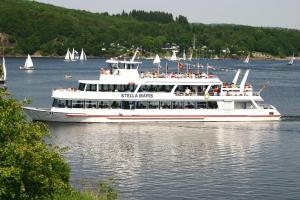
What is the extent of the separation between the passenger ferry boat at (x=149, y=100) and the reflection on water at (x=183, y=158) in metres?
1.66

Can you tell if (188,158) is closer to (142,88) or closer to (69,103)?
(142,88)

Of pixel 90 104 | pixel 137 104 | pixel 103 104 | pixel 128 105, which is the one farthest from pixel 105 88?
pixel 137 104

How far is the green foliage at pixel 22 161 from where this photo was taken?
2598 cm

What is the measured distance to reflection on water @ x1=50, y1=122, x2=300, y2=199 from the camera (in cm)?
4441

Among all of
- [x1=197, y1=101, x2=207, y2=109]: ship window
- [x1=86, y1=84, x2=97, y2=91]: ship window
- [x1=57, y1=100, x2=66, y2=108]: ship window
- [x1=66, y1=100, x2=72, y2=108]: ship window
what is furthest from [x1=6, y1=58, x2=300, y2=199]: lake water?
[x1=86, y1=84, x2=97, y2=91]: ship window

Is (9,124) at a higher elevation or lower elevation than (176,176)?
higher

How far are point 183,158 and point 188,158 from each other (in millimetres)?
386

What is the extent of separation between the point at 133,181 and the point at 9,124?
19418mm

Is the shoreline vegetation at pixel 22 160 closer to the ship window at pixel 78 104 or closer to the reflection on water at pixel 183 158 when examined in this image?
the reflection on water at pixel 183 158

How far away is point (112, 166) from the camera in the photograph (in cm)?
5050

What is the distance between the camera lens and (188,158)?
53.9 metres

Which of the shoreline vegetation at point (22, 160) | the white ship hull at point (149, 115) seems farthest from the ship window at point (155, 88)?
the shoreline vegetation at point (22, 160)

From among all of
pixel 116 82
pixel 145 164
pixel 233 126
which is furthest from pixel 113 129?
pixel 145 164

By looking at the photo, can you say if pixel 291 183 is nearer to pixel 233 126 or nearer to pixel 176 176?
pixel 176 176
